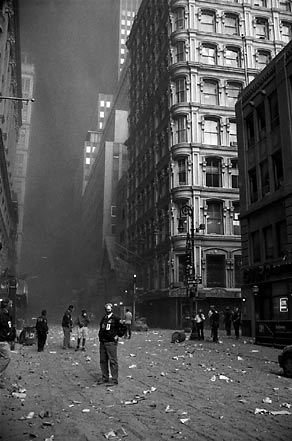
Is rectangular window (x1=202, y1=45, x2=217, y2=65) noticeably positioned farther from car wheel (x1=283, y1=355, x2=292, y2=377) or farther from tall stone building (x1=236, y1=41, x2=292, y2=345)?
car wheel (x1=283, y1=355, x2=292, y2=377)

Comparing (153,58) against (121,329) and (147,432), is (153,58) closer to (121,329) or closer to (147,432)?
(121,329)

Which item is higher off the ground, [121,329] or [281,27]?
[281,27]

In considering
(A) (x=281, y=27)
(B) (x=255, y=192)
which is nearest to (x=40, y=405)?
(B) (x=255, y=192)

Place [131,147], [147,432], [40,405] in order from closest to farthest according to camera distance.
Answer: [147,432], [40,405], [131,147]

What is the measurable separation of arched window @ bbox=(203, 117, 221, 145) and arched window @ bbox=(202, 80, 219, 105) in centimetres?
226

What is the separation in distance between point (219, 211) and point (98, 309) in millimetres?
48259

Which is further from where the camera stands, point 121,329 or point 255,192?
point 255,192

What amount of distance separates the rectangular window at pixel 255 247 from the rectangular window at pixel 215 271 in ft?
52.3

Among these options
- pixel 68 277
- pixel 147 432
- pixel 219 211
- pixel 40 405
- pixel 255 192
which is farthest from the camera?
pixel 68 277

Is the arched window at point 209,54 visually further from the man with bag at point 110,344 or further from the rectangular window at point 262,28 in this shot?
the man with bag at point 110,344

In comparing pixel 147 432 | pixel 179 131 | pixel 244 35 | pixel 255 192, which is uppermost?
pixel 244 35

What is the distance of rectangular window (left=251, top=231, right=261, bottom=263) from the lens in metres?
29.3

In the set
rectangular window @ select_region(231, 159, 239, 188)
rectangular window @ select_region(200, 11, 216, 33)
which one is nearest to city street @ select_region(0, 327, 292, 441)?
rectangular window @ select_region(231, 159, 239, 188)

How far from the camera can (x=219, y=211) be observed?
47.7m
